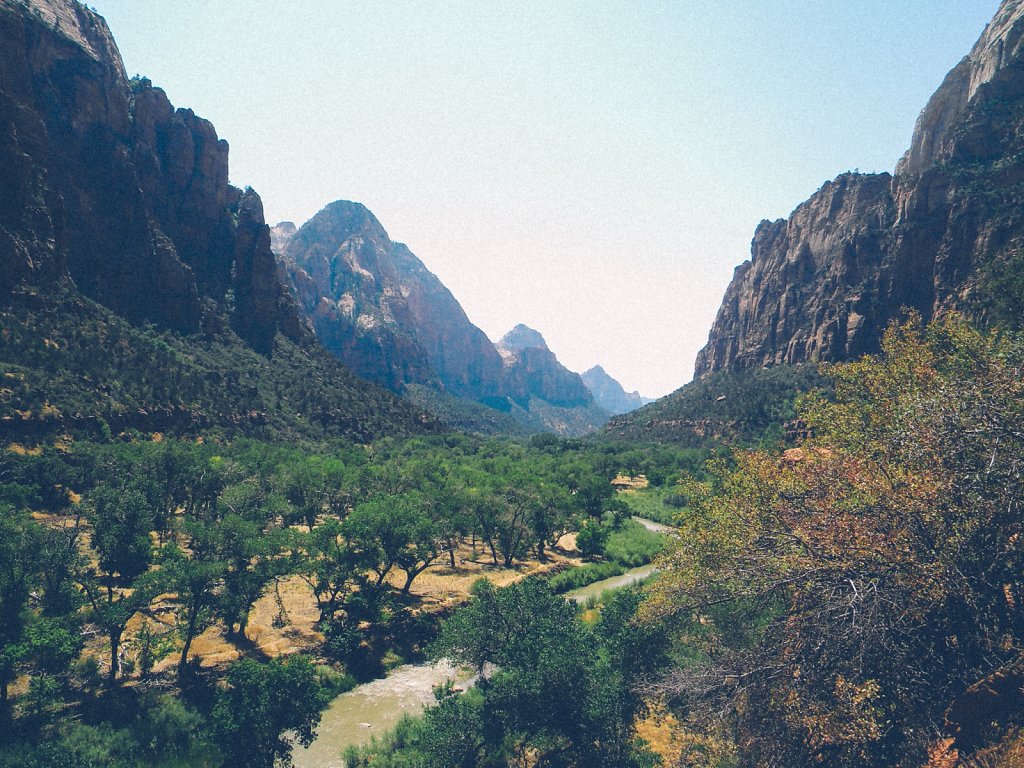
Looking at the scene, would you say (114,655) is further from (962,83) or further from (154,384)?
(962,83)

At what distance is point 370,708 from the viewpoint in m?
23.4

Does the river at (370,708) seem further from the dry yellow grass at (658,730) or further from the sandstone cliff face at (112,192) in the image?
the sandstone cliff face at (112,192)

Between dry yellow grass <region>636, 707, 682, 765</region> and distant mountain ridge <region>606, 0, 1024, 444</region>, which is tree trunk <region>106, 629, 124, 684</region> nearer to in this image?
dry yellow grass <region>636, 707, 682, 765</region>

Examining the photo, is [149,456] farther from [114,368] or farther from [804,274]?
[804,274]

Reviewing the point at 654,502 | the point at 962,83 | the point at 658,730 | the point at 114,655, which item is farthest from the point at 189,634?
the point at 962,83

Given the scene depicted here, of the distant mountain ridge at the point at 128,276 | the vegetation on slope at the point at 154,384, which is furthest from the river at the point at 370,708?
the vegetation on slope at the point at 154,384

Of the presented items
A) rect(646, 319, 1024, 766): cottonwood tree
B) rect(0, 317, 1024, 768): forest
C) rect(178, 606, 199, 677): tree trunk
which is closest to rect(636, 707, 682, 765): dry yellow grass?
rect(0, 317, 1024, 768): forest

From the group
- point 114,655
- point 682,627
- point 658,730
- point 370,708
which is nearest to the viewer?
point 682,627

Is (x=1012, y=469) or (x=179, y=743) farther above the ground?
(x=1012, y=469)

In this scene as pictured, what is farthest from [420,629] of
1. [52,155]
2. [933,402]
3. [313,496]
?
[52,155]

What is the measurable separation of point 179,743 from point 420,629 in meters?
13.9

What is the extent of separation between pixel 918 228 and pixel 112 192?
590 ft

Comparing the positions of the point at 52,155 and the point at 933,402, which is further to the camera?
the point at 52,155

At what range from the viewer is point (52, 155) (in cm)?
8862
